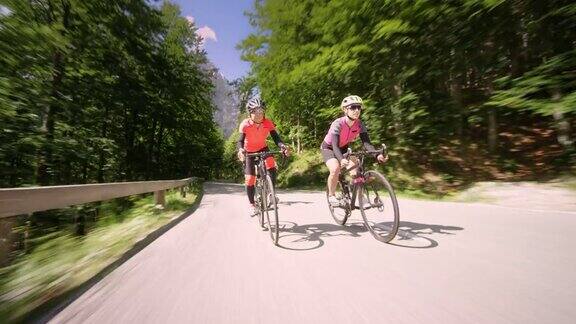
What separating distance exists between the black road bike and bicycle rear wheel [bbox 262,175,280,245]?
1.15 m

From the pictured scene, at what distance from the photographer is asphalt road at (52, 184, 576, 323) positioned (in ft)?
8.09

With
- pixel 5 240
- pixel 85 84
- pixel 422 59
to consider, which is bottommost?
pixel 5 240

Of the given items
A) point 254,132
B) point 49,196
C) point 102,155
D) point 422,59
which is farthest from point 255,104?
point 102,155

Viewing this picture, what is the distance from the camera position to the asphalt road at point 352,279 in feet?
8.09

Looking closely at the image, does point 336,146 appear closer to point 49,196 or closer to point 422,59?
point 49,196

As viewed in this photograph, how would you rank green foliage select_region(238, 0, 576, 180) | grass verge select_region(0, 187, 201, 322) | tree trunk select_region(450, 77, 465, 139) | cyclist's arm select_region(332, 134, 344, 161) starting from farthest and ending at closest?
tree trunk select_region(450, 77, 465, 139)
green foliage select_region(238, 0, 576, 180)
cyclist's arm select_region(332, 134, 344, 161)
grass verge select_region(0, 187, 201, 322)

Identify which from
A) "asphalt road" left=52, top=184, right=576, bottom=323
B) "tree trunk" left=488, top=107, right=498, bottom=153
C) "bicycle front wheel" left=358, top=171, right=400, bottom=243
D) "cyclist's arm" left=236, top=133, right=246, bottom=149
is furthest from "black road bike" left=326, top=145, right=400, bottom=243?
"tree trunk" left=488, top=107, right=498, bottom=153

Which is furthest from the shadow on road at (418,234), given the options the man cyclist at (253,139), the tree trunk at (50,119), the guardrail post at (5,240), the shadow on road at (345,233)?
the tree trunk at (50,119)

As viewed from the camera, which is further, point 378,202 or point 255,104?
point 255,104

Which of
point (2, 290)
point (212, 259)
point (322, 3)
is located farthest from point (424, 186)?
point (2, 290)

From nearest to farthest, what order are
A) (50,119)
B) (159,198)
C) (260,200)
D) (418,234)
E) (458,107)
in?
(418,234) < (260,200) < (159,198) < (50,119) < (458,107)

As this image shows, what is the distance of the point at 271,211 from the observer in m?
5.59

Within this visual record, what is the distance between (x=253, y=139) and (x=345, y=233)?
2.43m

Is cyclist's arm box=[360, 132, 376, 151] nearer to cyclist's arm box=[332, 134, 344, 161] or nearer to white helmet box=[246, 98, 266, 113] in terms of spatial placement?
cyclist's arm box=[332, 134, 344, 161]
